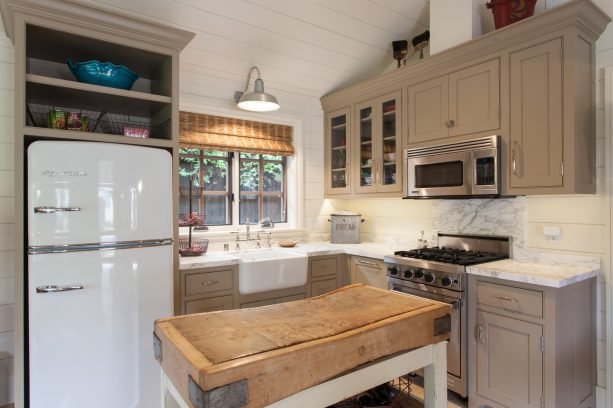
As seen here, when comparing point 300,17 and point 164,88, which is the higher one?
point 300,17

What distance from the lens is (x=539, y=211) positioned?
2646 mm

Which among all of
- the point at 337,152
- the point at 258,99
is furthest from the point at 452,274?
the point at 337,152

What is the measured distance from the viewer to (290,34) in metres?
3.12

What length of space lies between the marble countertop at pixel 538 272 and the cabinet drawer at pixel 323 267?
131 centimetres

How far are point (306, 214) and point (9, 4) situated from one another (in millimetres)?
2853

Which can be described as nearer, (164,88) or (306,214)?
(164,88)

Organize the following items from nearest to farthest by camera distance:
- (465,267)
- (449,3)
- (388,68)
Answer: (465,267) < (449,3) < (388,68)

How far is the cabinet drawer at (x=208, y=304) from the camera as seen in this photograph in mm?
2682

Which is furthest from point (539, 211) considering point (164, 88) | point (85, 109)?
point (85, 109)

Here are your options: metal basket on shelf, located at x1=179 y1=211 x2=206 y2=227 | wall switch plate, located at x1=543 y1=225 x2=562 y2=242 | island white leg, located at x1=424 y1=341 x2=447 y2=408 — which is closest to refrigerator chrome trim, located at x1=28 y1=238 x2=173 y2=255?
metal basket on shelf, located at x1=179 y1=211 x2=206 y2=227

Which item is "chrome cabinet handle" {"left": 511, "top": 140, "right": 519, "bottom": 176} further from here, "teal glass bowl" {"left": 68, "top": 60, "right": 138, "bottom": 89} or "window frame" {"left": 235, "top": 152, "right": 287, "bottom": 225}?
"teal glass bowl" {"left": 68, "top": 60, "right": 138, "bottom": 89}

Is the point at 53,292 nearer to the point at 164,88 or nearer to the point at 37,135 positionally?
the point at 37,135

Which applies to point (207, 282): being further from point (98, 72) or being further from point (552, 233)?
point (552, 233)

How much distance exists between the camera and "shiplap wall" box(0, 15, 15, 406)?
2453 mm
